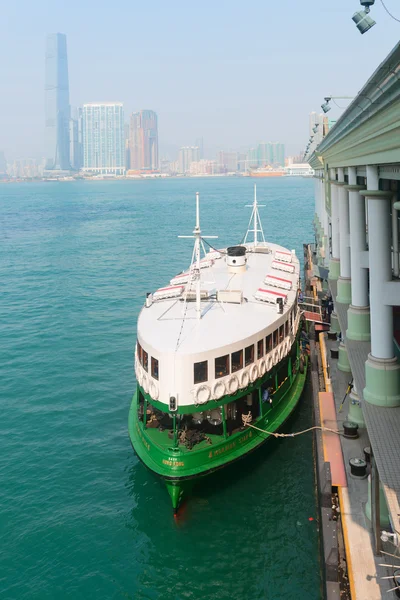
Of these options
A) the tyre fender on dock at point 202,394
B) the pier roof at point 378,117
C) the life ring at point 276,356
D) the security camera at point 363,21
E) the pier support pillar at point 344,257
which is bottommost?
the tyre fender on dock at point 202,394

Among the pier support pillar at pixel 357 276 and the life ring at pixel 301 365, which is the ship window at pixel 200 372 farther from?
the life ring at pixel 301 365

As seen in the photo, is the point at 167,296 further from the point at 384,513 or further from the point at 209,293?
the point at 384,513

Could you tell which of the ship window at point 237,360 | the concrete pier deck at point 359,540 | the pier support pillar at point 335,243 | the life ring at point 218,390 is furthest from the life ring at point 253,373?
the pier support pillar at point 335,243

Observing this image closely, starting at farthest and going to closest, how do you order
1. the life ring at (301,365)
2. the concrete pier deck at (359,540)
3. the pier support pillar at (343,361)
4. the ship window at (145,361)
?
1. the life ring at (301,365)
2. the pier support pillar at (343,361)
3. the ship window at (145,361)
4. the concrete pier deck at (359,540)

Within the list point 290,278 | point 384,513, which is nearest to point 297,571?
point 384,513

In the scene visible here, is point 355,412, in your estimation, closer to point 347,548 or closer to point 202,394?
point 202,394

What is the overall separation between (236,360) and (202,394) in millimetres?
1975

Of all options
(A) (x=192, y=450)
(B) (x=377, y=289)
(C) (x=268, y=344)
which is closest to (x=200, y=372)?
(A) (x=192, y=450)

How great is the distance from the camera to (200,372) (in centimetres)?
2009

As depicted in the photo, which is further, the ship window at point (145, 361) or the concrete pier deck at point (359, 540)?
the ship window at point (145, 361)

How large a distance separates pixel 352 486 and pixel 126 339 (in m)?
25.3

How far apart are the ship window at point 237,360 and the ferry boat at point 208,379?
0.04 m

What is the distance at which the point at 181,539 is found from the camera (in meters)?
18.6

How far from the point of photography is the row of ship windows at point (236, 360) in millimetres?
20109
